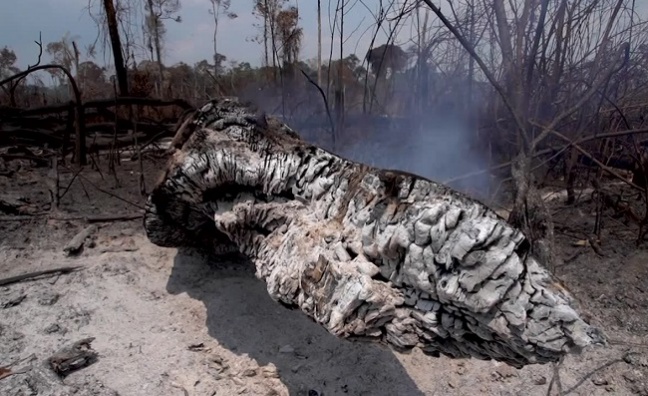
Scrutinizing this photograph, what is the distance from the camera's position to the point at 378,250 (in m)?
1.50

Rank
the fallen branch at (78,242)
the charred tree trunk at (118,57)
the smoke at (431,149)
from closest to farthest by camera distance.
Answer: the fallen branch at (78,242)
the smoke at (431,149)
the charred tree trunk at (118,57)

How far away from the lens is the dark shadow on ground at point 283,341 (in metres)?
2.35

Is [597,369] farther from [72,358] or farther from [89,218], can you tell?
[89,218]

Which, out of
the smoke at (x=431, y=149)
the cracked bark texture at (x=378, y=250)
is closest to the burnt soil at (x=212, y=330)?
the cracked bark texture at (x=378, y=250)

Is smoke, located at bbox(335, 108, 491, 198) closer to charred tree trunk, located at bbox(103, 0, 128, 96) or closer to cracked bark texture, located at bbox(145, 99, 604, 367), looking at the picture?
cracked bark texture, located at bbox(145, 99, 604, 367)

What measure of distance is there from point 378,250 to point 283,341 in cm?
138

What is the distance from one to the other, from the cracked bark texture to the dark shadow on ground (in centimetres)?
70

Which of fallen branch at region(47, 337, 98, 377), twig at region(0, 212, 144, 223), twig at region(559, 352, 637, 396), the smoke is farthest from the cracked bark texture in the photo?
twig at region(0, 212, 144, 223)

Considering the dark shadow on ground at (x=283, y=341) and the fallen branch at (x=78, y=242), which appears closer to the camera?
the dark shadow on ground at (x=283, y=341)

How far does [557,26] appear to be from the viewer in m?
3.05

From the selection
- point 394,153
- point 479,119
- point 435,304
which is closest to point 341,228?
point 435,304

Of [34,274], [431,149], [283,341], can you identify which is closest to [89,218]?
[34,274]

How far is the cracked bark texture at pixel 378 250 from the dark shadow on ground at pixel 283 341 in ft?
2.31

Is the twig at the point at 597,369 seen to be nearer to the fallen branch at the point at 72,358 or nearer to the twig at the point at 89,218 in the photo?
the fallen branch at the point at 72,358
